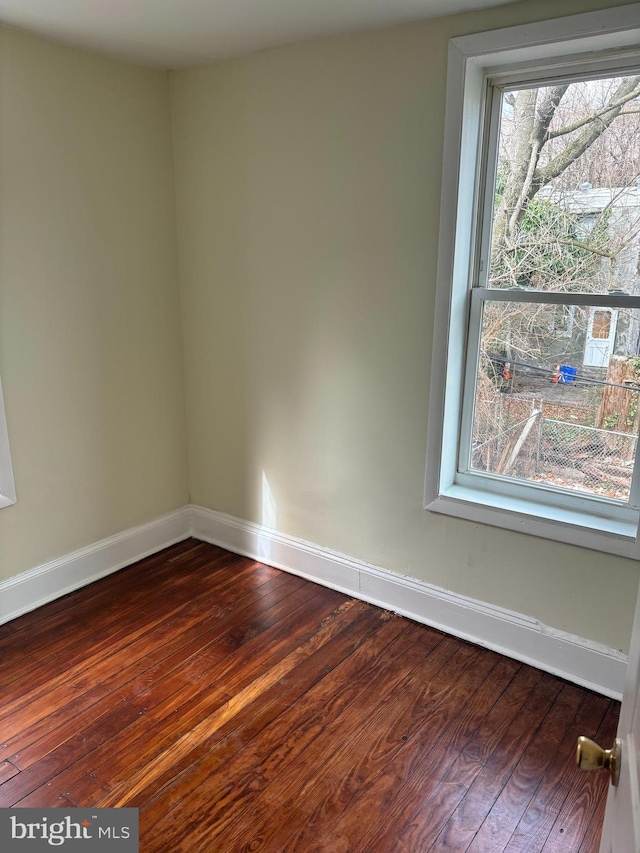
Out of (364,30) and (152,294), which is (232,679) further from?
(364,30)

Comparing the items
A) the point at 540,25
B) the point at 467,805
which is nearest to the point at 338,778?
the point at 467,805

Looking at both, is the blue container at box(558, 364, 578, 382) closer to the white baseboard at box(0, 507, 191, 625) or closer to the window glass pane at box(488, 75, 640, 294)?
the window glass pane at box(488, 75, 640, 294)

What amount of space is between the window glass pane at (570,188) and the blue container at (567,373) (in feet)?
0.88

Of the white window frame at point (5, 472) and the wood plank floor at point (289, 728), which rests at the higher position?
the white window frame at point (5, 472)

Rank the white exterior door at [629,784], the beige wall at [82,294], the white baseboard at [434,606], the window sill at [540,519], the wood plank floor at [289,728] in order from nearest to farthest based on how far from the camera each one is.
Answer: the white exterior door at [629,784] → the wood plank floor at [289,728] → the window sill at [540,519] → the white baseboard at [434,606] → the beige wall at [82,294]

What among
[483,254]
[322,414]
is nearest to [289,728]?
[322,414]

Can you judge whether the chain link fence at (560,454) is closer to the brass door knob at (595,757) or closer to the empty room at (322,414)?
the empty room at (322,414)

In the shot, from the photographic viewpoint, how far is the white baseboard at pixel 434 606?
89.4 inches

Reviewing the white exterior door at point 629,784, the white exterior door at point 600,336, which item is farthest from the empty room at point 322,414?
the white exterior door at point 629,784

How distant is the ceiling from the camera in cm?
206

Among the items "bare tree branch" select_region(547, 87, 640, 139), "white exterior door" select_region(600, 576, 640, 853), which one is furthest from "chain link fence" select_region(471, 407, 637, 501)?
"white exterior door" select_region(600, 576, 640, 853)

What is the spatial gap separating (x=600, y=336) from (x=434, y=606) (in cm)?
123

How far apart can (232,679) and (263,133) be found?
7.17ft

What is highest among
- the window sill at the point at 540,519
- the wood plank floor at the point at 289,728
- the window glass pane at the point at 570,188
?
the window glass pane at the point at 570,188
